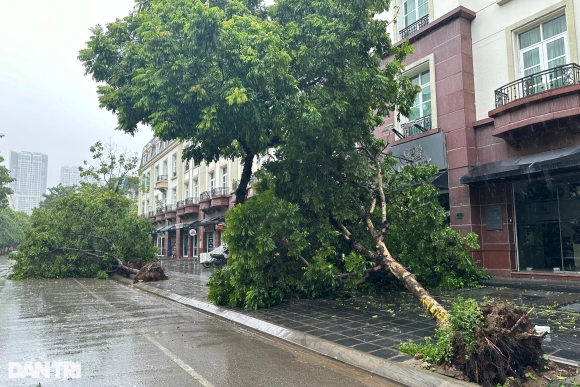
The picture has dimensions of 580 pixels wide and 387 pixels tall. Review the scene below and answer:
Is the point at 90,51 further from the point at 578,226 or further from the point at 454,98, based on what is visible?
the point at 578,226

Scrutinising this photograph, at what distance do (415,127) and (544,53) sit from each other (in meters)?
4.69

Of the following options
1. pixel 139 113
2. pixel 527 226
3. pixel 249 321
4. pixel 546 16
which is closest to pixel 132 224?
pixel 139 113

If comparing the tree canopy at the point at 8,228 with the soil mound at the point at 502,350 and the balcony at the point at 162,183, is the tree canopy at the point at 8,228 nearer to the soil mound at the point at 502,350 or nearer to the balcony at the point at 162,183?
the balcony at the point at 162,183

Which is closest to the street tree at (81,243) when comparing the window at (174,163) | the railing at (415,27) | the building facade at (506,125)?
the building facade at (506,125)

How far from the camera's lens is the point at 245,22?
29.2 ft

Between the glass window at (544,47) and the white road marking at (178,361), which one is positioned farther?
the glass window at (544,47)

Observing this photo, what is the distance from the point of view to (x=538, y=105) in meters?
11.3

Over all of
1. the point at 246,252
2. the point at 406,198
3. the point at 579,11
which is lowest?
the point at 246,252

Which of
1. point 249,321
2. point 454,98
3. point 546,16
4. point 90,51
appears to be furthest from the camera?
point 454,98

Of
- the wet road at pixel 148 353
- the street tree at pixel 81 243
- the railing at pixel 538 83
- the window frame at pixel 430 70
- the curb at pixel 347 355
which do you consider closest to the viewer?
the curb at pixel 347 355

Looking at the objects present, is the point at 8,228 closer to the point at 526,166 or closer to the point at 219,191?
the point at 219,191

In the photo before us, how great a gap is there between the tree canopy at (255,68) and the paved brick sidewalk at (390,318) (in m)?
3.81

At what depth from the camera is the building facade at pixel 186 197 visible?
3284 cm

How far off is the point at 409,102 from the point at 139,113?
650cm
